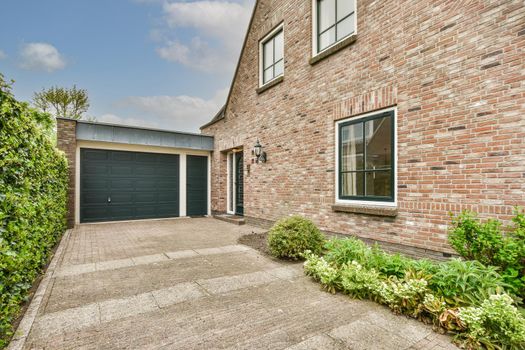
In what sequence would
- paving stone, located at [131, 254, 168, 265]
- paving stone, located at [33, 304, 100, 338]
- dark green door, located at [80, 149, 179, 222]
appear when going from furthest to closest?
dark green door, located at [80, 149, 179, 222] < paving stone, located at [131, 254, 168, 265] < paving stone, located at [33, 304, 100, 338]

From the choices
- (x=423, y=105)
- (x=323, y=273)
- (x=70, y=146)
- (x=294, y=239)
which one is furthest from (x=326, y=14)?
(x=70, y=146)

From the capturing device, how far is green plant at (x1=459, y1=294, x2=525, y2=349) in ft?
7.04

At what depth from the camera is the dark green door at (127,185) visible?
9203 mm

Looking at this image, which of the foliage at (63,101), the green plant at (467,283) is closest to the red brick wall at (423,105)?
the green plant at (467,283)

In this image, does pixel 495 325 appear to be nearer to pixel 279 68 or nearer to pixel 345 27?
pixel 345 27

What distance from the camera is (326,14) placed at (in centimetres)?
603

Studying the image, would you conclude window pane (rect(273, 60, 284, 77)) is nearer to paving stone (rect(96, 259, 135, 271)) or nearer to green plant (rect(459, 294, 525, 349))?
paving stone (rect(96, 259, 135, 271))

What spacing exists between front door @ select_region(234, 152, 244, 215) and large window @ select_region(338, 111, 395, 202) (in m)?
4.99

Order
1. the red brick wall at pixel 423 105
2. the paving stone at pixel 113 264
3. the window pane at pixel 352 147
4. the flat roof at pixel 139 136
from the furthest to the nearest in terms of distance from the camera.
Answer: the flat roof at pixel 139 136
the window pane at pixel 352 147
the paving stone at pixel 113 264
the red brick wall at pixel 423 105

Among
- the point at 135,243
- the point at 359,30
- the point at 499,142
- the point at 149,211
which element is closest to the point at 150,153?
the point at 149,211

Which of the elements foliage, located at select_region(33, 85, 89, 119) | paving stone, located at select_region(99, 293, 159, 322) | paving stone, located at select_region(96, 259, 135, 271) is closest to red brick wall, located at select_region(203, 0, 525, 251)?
paving stone, located at select_region(99, 293, 159, 322)

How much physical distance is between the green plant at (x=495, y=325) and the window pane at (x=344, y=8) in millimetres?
5545

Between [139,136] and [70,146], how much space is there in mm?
2128

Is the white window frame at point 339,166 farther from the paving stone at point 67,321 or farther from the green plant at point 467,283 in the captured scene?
the paving stone at point 67,321
